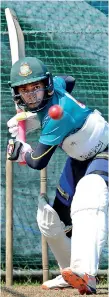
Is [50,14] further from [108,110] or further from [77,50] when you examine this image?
[108,110]

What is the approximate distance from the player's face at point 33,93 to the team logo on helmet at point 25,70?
0.31 feet

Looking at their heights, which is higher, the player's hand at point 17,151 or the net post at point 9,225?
the player's hand at point 17,151

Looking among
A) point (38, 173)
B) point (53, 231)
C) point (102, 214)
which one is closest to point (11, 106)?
point (38, 173)

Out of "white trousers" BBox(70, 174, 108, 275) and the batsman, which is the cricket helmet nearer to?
the batsman

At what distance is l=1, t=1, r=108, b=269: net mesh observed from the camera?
917 centimetres

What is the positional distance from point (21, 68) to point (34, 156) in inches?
25.0

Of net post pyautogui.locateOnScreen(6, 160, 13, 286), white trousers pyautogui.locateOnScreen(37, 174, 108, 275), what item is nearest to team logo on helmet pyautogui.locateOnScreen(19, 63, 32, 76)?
white trousers pyautogui.locateOnScreen(37, 174, 108, 275)

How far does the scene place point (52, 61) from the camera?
9297mm

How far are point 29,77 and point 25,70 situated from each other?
0.06 metres

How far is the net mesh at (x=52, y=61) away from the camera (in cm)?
917

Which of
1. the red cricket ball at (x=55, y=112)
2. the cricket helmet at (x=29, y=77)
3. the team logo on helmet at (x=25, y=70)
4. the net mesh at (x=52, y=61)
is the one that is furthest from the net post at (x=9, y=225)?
the red cricket ball at (x=55, y=112)

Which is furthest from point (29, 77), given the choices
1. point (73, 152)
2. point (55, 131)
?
point (73, 152)

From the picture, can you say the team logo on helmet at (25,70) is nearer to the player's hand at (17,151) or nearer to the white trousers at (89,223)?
the player's hand at (17,151)

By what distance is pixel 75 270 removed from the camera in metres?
6.75
